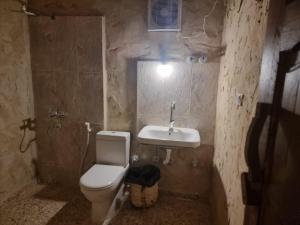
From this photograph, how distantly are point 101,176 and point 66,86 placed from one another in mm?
1134

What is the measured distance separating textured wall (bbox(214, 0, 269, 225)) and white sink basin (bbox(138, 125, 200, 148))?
0.45 m

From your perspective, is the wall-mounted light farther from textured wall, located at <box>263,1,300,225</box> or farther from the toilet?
textured wall, located at <box>263,1,300,225</box>

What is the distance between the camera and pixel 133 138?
8.28 feet

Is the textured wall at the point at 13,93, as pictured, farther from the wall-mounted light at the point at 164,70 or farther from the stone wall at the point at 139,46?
the wall-mounted light at the point at 164,70

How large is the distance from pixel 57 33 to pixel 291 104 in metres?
2.50

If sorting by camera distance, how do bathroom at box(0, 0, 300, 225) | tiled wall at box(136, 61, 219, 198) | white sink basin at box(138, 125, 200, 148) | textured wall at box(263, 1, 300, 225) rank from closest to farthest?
textured wall at box(263, 1, 300, 225) → white sink basin at box(138, 125, 200, 148) → bathroom at box(0, 0, 300, 225) → tiled wall at box(136, 61, 219, 198)

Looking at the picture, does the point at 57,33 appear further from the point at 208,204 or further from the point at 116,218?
the point at 208,204

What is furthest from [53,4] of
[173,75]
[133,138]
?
[133,138]

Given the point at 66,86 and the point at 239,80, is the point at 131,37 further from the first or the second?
the point at 239,80

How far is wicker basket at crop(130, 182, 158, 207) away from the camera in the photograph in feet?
7.40

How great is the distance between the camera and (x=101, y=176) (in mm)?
2078

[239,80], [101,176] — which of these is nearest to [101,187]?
[101,176]

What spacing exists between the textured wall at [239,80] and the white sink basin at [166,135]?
446 millimetres

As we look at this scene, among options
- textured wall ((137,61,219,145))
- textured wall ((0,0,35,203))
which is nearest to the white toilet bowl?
textured wall ((137,61,219,145))
